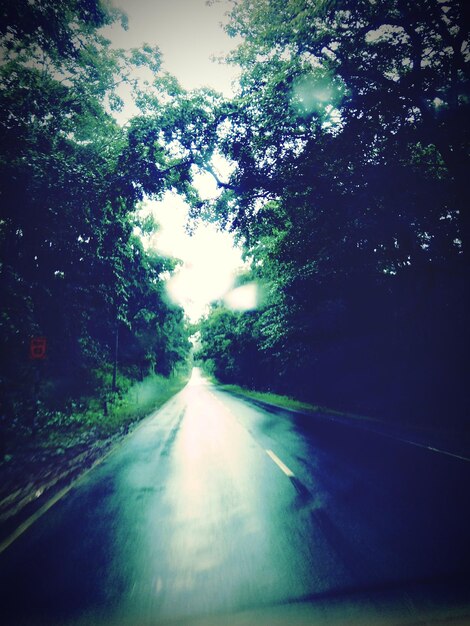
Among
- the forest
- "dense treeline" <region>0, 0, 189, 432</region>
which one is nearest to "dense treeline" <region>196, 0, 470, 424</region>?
the forest

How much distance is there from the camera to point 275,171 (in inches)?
508

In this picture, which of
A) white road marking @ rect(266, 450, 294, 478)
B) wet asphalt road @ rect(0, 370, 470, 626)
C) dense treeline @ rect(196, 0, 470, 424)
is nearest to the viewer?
wet asphalt road @ rect(0, 370, 470, 626)

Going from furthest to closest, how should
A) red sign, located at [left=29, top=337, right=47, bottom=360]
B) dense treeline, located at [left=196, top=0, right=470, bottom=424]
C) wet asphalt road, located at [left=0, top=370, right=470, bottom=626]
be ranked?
dense treeline, located at [left=196, top=0, right=470, bottom=424] → red sign, located at [left=29, top=337, right=47, bottom=360] → wet asphalt road, located at [left=0, top=370, right=470, bottom=626]

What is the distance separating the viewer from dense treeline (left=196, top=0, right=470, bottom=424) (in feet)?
35.4

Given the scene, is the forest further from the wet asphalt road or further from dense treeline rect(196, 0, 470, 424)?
the wet asphalt road

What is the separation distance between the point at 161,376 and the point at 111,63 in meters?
36.7

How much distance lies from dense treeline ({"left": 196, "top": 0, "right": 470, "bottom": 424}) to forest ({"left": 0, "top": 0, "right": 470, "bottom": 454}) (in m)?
0.07

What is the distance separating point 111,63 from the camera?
36.8ft

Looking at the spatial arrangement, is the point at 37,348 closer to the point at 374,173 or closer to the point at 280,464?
the point at 280,464

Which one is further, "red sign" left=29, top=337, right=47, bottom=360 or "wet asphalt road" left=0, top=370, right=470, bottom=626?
"red sign" left=29, top=337, right=47, bottom=360

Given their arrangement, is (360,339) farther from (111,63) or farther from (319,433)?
(111,63)

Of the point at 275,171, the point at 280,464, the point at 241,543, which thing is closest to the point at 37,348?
the point at 280,464

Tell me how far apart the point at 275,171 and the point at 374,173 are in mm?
3910

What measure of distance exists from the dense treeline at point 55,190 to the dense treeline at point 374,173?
4.40 meters
